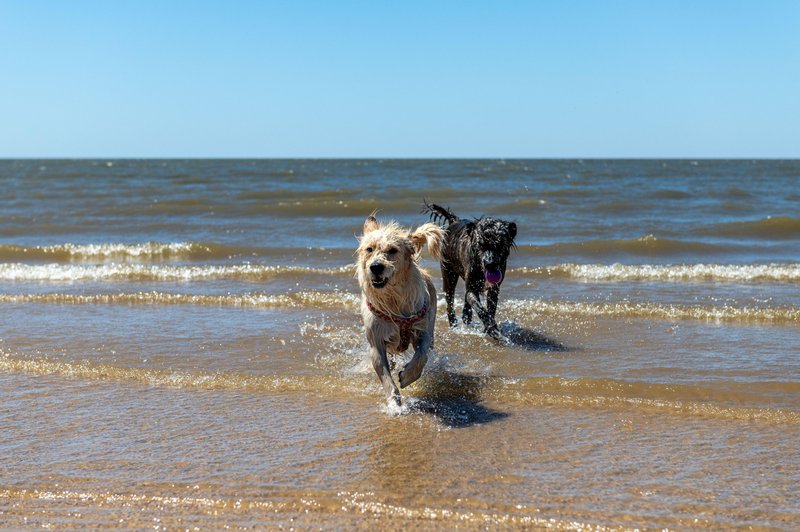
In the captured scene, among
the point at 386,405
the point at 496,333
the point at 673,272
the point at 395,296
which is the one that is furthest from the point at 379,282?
the point at 673,272

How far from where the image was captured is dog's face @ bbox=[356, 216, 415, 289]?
19.4 ft

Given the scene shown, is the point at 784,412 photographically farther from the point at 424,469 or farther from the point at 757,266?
the point at 757,266

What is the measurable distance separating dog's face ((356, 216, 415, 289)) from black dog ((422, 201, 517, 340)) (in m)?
1.95

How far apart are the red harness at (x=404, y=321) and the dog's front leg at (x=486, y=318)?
7.54ft

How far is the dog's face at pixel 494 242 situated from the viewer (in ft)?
28.3

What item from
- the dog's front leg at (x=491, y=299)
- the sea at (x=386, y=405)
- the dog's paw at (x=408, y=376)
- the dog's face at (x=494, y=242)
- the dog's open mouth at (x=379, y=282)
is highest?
the dog's face at (x=494, y=242)

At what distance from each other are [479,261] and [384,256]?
3.07 metres

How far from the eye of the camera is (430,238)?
6289 mm

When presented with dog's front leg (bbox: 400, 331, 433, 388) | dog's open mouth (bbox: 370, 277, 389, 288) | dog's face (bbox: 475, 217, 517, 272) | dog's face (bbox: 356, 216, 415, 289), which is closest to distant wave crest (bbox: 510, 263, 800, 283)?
dog's face (bbox: 475, 217, 517, 272)

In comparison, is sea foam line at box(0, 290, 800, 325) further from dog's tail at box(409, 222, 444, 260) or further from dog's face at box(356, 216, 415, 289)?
dog's face at box(356, 216, 415, 289)

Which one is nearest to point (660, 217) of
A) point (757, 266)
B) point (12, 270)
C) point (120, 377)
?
point (757, 266)

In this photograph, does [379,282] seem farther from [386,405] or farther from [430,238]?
[386,405]

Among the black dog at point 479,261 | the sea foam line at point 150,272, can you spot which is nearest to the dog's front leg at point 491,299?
the black dog at point 479,261

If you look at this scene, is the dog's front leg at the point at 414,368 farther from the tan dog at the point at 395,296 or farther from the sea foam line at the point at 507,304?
the sea foam line at the point at 507,304
